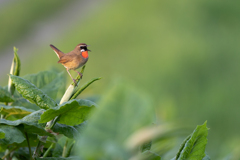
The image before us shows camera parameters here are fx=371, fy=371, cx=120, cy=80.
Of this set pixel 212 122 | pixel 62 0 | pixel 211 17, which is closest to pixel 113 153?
pixel 212 122

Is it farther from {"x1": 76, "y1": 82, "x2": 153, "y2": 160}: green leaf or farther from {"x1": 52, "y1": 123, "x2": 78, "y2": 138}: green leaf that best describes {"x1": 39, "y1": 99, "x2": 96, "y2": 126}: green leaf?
{"x1": 76, "y1": 82, "x2": 153, "y2": 160}: green leaf

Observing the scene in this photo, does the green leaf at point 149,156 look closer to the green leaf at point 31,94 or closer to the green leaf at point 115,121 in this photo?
the green leaf at point 115,121

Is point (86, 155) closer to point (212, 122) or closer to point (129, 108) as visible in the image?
point (129, 108)

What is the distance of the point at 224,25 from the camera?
712 cm

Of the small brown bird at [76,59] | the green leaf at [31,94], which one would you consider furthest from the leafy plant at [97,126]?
the small brown bird at [76,59]

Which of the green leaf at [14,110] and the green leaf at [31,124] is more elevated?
the green leaf at [14,110]

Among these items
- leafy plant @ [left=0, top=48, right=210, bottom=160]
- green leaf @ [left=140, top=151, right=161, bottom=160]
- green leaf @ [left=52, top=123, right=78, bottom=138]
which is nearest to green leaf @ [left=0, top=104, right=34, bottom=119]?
leafy plant @ [left=0, top=48, right=210, bottom=160]

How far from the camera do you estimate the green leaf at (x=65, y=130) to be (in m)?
0.93

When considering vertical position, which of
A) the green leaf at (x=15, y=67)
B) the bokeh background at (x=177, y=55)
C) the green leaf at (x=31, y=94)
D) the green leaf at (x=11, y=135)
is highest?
the bokeh background at (x=177, y=55)

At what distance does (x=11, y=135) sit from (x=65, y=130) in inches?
6.3

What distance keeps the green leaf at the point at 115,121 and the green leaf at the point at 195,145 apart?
0.61 ft

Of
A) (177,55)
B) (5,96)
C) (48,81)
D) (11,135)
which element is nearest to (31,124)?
(11,135)

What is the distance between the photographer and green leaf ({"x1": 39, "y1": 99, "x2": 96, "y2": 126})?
0.83m

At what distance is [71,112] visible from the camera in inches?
34.4
